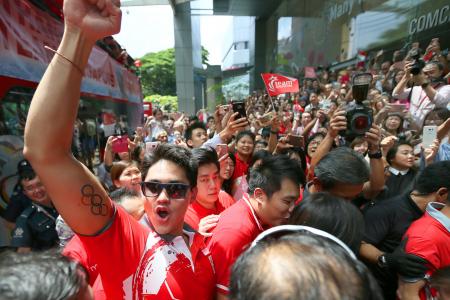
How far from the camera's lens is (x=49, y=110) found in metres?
0.92

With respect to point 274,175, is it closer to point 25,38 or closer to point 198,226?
point 198,226

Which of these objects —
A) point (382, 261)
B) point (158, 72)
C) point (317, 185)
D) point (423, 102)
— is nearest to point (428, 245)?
point (382, 261)

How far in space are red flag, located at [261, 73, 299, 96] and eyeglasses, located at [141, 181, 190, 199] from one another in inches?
177

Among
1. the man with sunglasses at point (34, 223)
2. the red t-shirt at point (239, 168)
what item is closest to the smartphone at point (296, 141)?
the red t-shirt at point (239, 168)

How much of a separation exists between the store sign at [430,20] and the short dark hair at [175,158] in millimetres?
7574

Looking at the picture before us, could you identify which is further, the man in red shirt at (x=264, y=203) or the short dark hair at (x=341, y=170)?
the short dark hair at (x=341, y=170)

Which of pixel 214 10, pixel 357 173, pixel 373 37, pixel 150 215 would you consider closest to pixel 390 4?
pixel 373 37

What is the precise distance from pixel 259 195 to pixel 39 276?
1352mm

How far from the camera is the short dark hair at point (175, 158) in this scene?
1472 millimetres

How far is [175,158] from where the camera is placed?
1.47 meters

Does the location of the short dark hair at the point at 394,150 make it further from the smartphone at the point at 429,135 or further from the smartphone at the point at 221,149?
the smartphone at the point at 221,149

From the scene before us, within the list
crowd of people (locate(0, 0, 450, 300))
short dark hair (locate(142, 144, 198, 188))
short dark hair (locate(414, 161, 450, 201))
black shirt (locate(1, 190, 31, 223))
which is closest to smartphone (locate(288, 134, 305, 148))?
crowd of people (locate(0, 0, 450, 300))

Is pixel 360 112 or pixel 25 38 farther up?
pixel 25 38

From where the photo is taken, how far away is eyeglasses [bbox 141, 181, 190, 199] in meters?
1.41
